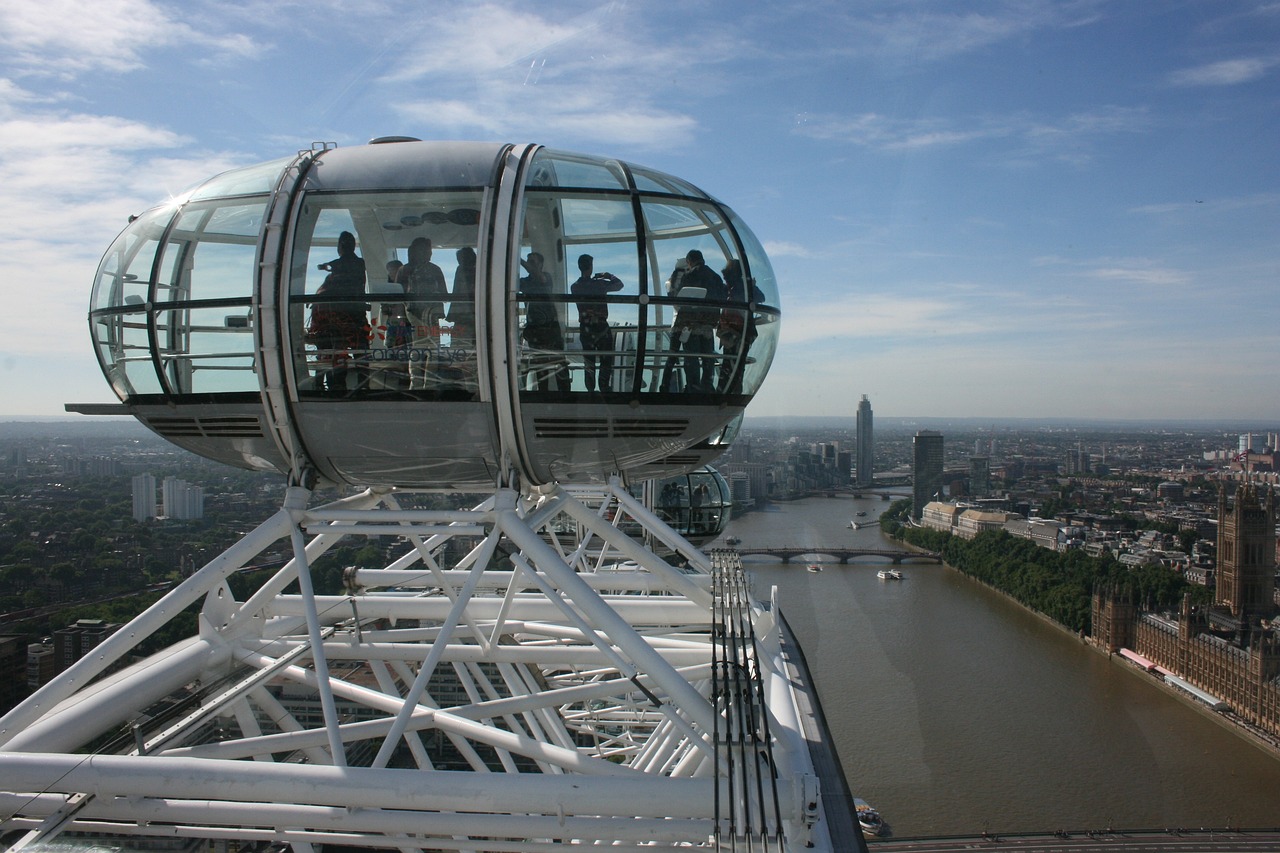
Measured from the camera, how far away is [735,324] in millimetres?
3059

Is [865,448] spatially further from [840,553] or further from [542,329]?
[542,329]

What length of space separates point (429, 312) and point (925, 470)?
34422mm

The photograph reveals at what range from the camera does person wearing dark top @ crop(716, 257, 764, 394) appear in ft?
9.97

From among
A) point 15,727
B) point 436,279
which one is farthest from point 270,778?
point 436,279

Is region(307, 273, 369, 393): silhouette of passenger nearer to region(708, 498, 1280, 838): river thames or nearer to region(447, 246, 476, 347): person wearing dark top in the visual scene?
region(447, 246, 476, 347): person wearing dark top

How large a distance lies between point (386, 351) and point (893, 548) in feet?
98.6

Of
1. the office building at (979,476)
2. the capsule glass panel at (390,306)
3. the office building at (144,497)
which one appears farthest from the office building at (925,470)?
the capsule glass panel at (390,306)

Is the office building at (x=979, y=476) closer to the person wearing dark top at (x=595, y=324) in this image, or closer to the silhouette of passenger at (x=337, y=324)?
the person wearing dark top at (x=595, y=324)

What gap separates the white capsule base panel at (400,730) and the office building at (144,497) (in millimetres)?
11194

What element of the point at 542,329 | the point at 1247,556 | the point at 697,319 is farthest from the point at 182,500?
the point at 1247,556

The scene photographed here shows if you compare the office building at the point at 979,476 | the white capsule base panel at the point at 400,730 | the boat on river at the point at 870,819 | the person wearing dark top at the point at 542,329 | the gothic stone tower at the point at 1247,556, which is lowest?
the boat on river at the point at 870,819

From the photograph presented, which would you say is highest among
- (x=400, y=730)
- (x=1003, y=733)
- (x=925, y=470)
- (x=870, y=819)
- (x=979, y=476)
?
(x=400, y=730)

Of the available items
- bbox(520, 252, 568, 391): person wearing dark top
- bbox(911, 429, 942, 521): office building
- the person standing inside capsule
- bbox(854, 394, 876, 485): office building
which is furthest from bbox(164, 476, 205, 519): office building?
bbox(911, 429, 942, 521): office building

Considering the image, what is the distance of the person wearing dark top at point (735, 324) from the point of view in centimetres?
304
